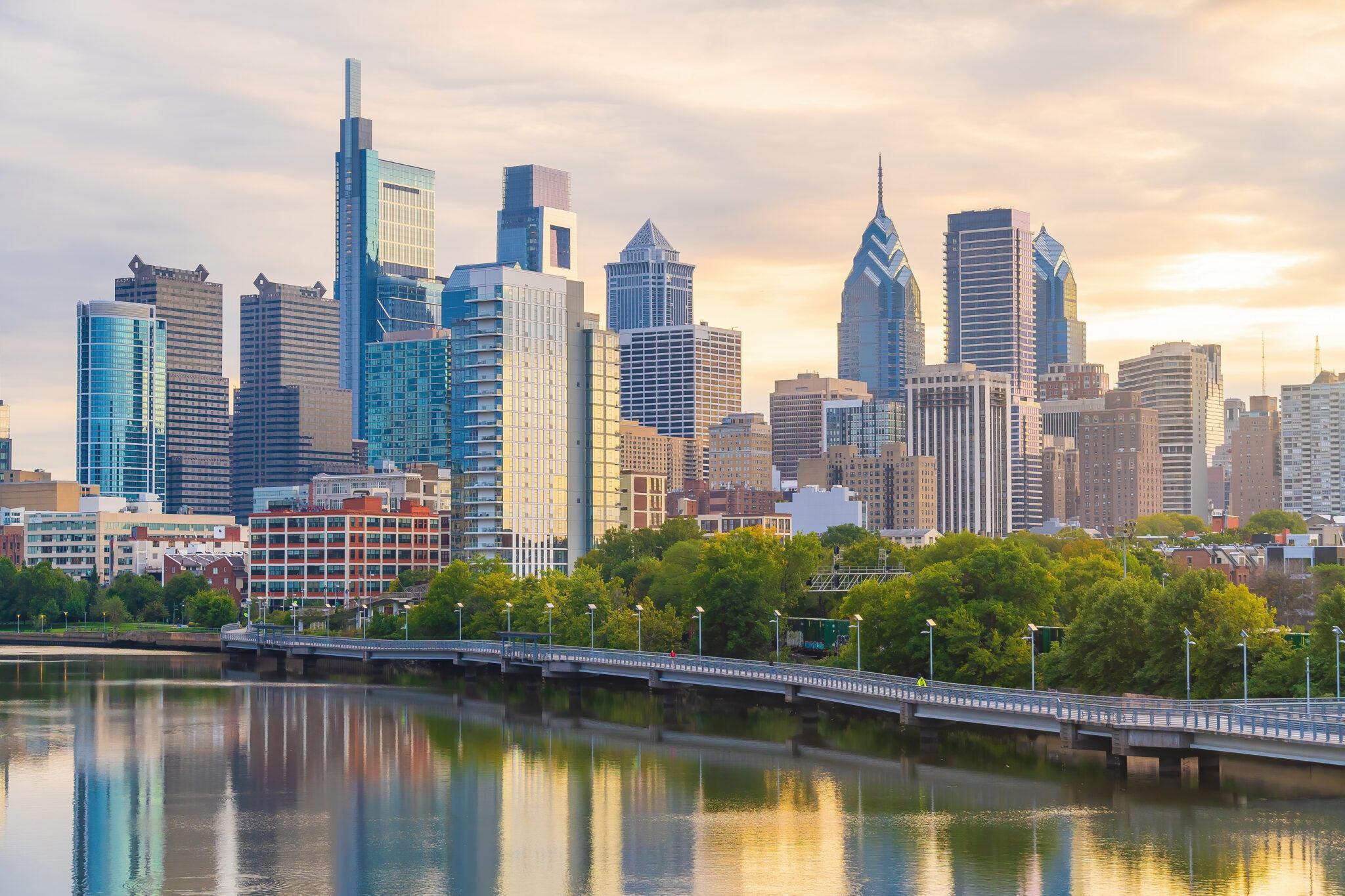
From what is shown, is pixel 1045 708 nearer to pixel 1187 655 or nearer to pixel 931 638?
pixel 1187 655

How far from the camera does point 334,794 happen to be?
8750cm

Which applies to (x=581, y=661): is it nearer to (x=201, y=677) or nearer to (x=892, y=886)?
(x=201, y=677)

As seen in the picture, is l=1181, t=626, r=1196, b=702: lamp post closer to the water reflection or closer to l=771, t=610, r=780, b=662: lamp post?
the water reflection

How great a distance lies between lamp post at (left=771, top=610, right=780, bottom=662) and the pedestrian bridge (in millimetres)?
2980

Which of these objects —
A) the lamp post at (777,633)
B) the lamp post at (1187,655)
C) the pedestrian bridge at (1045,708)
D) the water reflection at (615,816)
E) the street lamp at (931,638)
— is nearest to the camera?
the water reflection at (615,816)

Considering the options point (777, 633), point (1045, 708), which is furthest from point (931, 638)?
point (777, 633)

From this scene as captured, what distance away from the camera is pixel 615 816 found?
80.4 m

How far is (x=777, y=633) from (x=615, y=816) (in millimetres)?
54354

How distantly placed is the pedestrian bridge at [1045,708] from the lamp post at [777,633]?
2.98 meters

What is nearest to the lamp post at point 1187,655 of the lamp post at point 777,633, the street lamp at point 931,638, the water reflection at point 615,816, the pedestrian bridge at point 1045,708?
the pedestrian bridge at point 1045,708

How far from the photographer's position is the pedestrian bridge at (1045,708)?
3098 inches

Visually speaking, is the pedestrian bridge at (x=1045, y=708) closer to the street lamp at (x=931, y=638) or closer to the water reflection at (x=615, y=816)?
the street lamp at (x=931, y=638)

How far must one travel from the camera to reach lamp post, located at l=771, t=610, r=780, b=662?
130775 millimetres

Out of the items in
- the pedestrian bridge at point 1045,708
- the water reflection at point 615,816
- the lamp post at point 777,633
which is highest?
the lamp post at point 777,633
